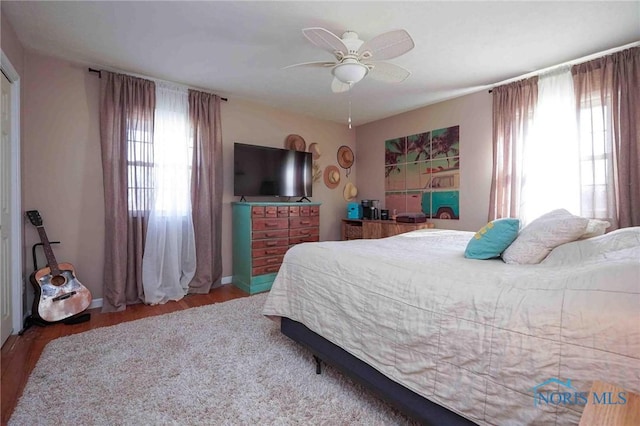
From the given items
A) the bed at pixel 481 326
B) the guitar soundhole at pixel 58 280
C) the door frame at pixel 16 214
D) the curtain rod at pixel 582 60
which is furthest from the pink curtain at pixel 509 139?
the door frame at pixel 16 214

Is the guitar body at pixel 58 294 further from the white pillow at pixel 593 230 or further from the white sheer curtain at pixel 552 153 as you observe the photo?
the white sheer curtain at pixel 552 153

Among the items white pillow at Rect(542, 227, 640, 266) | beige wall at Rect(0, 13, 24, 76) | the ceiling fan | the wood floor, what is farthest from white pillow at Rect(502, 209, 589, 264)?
beige wall at Rect(0, 13, 24, 76)

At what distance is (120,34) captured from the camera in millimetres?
2387

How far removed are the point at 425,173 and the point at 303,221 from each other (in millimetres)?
1864

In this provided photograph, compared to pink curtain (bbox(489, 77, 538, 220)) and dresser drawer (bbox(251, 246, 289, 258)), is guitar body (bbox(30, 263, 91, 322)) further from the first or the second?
pink curtain (bbox(489, 77, 538, 220))

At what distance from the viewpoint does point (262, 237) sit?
3.73 m

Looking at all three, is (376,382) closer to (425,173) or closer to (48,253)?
(48,253)

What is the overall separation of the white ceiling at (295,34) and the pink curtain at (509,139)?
185mm

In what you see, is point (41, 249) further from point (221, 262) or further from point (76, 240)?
point (221, 262)

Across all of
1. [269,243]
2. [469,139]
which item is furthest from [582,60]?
[269,243]

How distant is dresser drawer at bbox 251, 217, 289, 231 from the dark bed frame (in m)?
1.84

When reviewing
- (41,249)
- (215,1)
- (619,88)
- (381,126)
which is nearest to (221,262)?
(41,249)

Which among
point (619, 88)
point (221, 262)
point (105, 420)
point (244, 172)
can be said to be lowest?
point (105, 420)

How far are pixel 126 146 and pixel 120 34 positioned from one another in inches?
44.4
